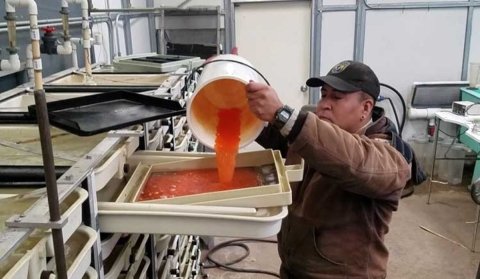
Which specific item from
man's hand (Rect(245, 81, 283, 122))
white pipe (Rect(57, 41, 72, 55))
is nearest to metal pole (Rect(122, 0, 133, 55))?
white pipe (Rect(57, 41, 72, 55))

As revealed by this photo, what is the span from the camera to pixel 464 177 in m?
4.72

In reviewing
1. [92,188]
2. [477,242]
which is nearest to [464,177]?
[477,242]

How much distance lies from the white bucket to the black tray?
0.23 feet

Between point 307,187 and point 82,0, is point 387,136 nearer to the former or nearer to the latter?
point 307,187

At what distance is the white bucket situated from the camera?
1301mm

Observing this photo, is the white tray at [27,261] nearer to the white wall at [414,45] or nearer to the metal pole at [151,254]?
the metal pole at [151,254]

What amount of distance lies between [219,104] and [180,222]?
58cm

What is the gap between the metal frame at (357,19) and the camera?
457cm

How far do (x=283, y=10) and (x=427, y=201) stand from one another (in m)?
2.36

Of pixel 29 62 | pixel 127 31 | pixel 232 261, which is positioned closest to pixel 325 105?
pixel 29 62

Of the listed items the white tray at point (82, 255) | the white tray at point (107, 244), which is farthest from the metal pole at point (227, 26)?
the white tray at point (82, 255)

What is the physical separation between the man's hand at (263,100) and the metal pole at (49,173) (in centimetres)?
58

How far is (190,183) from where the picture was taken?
132 cm

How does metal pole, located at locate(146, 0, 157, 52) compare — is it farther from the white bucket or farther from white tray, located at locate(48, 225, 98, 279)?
white tray, located at locate(48, 225, 98, 279)
